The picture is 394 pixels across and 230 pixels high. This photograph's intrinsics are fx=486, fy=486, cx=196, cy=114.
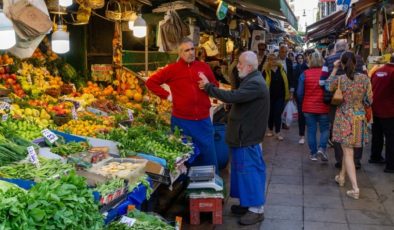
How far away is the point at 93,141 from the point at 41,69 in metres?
2.67

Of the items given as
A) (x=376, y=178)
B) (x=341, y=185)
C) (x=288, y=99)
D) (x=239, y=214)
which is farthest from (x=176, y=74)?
(x=288, y=99)

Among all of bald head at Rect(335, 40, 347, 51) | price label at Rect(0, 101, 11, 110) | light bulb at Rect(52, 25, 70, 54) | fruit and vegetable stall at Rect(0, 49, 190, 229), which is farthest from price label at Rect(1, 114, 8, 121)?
bald head at Rect(335, 40, 347, 51)

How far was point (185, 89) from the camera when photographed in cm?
571

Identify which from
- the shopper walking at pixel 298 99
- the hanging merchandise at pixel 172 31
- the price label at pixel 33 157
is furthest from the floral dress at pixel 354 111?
the price label at pixel 33 157

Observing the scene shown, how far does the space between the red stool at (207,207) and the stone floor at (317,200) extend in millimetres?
85

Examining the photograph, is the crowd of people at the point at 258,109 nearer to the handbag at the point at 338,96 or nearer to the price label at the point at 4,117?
the handbag at the point at 338,96

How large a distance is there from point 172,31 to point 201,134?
2217mm

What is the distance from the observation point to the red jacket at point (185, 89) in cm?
570

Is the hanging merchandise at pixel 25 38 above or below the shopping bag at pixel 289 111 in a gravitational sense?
above

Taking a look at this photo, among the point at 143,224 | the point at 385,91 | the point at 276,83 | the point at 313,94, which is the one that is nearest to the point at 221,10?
the point at 276,83

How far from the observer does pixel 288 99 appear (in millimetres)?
10391

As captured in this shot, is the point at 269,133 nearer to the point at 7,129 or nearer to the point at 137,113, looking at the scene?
the point at 137,113

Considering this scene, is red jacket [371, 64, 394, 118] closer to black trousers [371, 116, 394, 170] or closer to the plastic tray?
black trousers [371, 116, 394, 170]

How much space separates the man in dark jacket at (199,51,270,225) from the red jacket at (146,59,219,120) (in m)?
0.36
